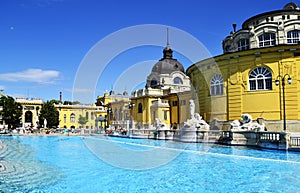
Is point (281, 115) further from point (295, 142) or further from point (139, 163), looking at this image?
point (139, 163)

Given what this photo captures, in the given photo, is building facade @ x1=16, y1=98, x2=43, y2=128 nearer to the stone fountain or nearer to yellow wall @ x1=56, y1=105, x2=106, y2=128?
yellow wall @ x1=56, y1=105, x2=106, y2=128

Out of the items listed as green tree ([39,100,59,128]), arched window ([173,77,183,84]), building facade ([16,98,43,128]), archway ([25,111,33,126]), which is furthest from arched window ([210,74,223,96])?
archway ([25,111,33,126])

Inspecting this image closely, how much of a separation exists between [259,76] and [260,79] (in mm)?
305

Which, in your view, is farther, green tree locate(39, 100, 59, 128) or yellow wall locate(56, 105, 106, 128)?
yellow wall locate(56, 105, 106, 128)

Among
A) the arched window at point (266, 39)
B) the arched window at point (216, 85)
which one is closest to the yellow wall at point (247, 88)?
the arched window at point (216, 85)

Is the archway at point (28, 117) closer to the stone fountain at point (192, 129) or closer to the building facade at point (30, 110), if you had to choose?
the building facade at point (30, 110)

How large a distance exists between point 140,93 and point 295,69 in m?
35.7

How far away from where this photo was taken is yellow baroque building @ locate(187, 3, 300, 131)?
27.0 metres

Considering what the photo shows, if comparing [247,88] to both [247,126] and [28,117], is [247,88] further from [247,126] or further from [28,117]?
[28,117]

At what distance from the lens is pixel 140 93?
194 ft

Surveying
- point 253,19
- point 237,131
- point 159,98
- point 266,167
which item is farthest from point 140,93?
point 266,167

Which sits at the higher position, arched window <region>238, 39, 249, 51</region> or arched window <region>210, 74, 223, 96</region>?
arched window <region>238, 39, 249, 51</region>

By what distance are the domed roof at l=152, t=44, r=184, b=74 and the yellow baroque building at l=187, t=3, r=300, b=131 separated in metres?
31.3

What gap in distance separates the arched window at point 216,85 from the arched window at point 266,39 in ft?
19.3
